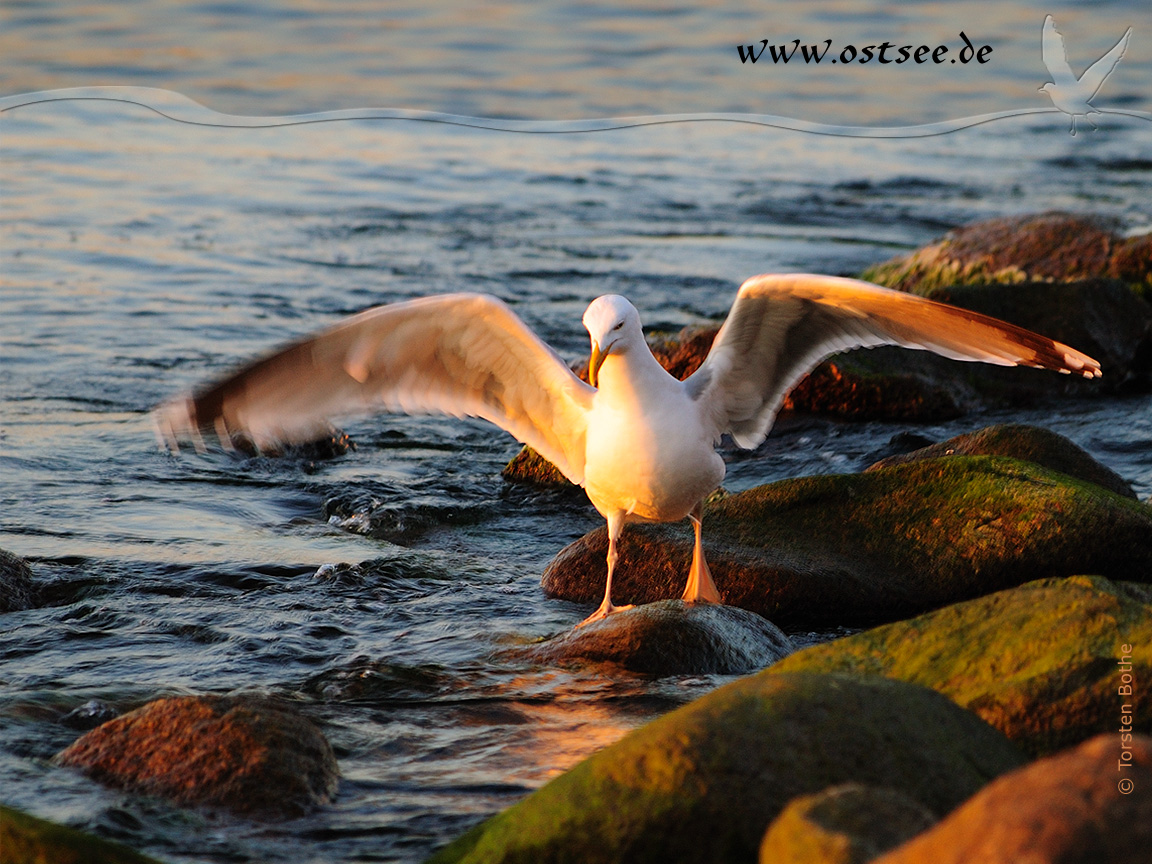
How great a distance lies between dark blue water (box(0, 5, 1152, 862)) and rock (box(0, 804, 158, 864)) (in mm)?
479

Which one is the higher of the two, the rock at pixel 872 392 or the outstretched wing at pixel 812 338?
the outstretched wing at pixel 812 338

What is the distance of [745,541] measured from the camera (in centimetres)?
647

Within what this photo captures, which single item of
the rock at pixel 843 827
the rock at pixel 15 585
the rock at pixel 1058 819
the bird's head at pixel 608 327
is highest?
the bird's head at pixel 608 327

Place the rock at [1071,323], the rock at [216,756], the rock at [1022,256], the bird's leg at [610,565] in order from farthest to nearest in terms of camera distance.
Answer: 1. the rock at [1022,256]
2. the rock at [1071,323]
3. the bird's leg at [610,565]
4. the rock at [216,756]

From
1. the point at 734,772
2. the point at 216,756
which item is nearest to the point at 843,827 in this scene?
the point at 734,772

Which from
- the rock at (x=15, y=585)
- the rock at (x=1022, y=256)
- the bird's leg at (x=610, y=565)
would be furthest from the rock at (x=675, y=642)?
the rock at (x=1022, y=256)

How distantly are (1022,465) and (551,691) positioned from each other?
2.60 meters

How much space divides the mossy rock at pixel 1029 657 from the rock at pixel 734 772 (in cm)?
44

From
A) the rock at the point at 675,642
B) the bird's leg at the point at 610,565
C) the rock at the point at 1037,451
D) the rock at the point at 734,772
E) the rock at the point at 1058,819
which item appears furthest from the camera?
the rock at the point at 1037,451

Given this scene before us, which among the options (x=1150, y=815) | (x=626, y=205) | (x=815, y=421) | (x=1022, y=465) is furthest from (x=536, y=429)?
(x=626, y=205)

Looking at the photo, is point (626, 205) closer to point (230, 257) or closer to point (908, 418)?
point (230, 257)

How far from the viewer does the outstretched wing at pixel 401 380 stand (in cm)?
577

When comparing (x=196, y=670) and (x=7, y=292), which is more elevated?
(x=7, y=292)

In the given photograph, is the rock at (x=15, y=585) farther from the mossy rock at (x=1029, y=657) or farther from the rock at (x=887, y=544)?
the mossy rock at (x=1029, y=657)
